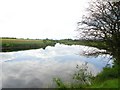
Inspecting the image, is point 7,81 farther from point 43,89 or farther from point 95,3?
point 95,3

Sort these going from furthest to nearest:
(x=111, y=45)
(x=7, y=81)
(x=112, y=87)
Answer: (x=7, y=81)
(x=111, y=45)
(x=112, y=87)

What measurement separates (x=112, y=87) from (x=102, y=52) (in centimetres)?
1183

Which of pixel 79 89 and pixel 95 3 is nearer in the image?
pixel 79 89

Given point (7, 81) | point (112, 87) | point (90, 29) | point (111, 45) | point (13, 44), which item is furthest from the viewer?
point (13, 44)

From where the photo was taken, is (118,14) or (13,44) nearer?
(118,14)

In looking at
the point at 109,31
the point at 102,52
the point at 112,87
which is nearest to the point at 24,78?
the point at 102,52

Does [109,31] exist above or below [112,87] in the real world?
above

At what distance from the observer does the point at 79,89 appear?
17969mm

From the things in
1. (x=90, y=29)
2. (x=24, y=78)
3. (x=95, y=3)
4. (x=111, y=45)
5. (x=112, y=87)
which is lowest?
(x=24, y=78)

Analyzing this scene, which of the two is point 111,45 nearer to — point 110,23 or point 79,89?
point 110,23

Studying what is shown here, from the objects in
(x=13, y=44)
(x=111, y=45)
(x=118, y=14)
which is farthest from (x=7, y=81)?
(x=13, y=44)

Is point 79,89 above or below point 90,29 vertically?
below

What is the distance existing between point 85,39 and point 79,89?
982 centimetres

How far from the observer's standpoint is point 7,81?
2869 centimetres
